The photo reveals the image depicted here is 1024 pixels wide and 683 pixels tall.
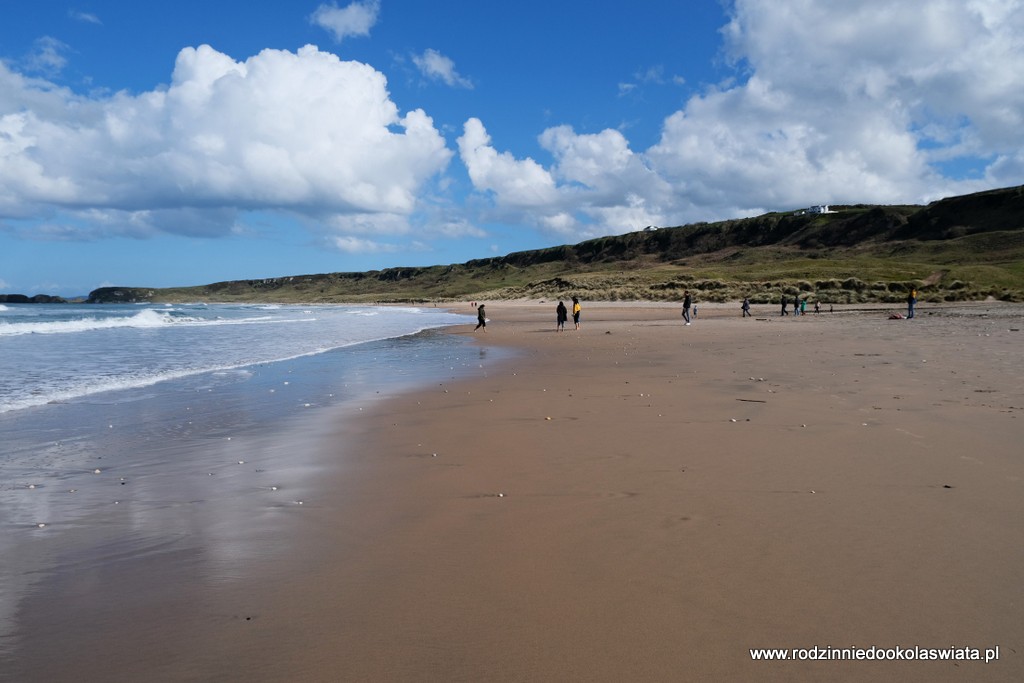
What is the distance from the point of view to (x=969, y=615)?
12.6 feet

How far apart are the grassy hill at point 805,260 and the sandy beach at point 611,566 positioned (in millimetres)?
53188

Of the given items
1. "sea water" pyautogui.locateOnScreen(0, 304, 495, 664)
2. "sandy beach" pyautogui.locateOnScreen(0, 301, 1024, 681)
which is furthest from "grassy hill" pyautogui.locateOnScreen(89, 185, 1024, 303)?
"sea water" pyautogui.locateOnScreen(0, 304, 495, 664)

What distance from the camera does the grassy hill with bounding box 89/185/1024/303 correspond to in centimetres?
5944

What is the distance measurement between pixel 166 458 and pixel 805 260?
3656 inches

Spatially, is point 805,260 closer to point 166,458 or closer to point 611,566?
point 166,458

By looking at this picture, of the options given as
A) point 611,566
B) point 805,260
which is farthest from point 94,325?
point 805,260

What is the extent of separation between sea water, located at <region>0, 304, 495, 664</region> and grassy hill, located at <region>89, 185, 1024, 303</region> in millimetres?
53706

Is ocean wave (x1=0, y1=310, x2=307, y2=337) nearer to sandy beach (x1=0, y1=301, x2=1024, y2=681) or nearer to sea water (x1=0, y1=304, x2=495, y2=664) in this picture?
sea water (x1=0, y1=304, x2=495, y2=664)

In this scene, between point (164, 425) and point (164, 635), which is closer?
point (164, 635)

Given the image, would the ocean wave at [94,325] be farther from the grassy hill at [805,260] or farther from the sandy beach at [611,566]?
the grassy hill at [805,260]

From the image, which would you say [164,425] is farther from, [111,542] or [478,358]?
[478,358]

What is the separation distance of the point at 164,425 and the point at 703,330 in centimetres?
2541

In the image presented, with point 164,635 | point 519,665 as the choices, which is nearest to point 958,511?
point 519,665

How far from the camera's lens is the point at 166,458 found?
8539 mm
